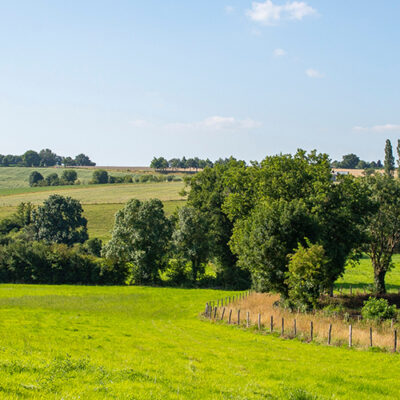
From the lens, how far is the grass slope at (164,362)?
49.0 feet

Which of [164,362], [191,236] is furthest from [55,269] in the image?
[164,362]

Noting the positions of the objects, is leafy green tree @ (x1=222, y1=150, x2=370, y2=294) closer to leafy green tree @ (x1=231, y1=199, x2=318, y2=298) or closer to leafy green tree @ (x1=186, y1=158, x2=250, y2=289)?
leafy green tree @ (x1=231, y1=199, x2=318, y2=298)

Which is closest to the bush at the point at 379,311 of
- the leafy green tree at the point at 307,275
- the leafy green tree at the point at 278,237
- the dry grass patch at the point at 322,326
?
the dry grass patch at the point at 322,326

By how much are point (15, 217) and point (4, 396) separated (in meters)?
108

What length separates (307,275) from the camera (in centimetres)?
4262

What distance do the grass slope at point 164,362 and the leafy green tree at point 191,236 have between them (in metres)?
28.0

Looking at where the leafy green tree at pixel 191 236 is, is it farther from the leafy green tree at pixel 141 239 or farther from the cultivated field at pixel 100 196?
the cultivated field at pixel 100 196

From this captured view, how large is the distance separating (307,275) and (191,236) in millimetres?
32469

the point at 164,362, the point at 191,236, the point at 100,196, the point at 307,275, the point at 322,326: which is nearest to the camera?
the point at 164,362

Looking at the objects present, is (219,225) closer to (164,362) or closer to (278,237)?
(278,237)

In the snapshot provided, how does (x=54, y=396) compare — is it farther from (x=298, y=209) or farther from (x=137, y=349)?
(x=298, y=209)

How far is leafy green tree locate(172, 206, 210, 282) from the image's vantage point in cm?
7275

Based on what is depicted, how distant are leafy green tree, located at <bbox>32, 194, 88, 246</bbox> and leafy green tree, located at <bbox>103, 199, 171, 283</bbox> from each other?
3247cm

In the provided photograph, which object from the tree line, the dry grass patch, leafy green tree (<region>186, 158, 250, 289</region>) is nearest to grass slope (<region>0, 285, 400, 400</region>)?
the dry grass patch
